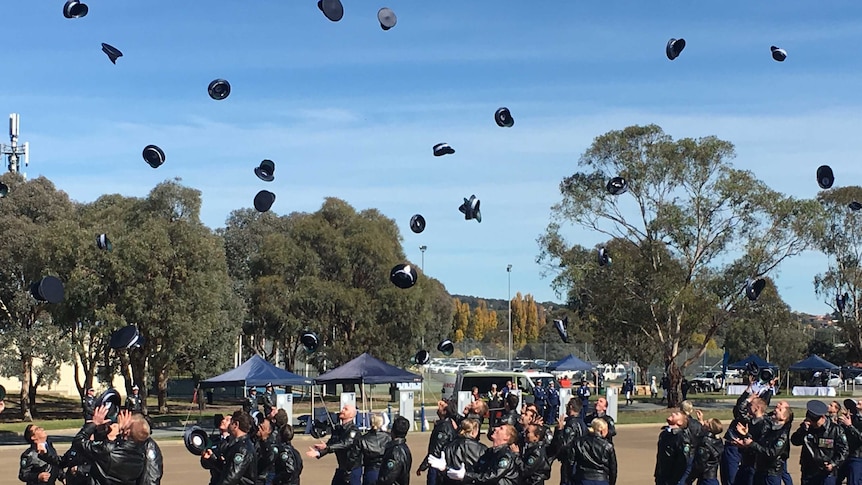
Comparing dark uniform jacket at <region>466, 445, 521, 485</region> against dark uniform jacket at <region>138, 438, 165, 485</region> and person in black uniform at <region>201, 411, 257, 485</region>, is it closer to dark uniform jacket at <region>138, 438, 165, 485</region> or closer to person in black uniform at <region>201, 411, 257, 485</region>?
person in black uniform at <region>201, 411, 257, 485</region>

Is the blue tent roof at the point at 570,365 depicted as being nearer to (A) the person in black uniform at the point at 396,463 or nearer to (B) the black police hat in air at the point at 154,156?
(B) the black police hat in air at the point at 154,156

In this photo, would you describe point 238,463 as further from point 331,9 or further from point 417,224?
point 417,224

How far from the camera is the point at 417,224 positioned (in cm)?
2445

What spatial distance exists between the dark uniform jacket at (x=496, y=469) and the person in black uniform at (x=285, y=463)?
105 inches

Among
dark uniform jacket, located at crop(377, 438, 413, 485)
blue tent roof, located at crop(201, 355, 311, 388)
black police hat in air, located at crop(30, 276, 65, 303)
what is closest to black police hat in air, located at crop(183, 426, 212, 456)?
dark uniform jacket, located at crop(377, 438, 413, 485)

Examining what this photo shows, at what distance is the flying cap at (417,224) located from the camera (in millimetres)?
24328

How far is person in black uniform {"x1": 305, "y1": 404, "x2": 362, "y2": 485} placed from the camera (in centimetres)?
1097

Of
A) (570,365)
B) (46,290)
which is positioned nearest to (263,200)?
(46,290)

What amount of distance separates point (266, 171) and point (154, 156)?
9.11 ft

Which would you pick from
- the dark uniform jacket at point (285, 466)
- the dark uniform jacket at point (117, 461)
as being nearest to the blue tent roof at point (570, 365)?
the dark uniform jacket at point (285, 466)

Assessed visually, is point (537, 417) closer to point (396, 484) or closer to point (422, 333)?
point (396, 484)

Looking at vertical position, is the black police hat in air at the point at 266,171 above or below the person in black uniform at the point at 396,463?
above

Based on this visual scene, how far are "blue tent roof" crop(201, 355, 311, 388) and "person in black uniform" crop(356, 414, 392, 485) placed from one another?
17.1 metres

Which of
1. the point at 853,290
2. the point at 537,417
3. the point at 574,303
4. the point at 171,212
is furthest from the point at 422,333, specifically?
the point at 537,417
